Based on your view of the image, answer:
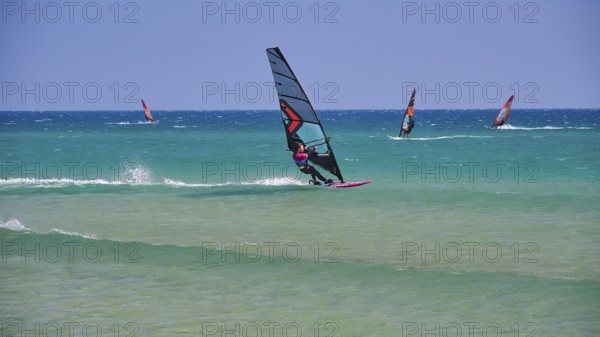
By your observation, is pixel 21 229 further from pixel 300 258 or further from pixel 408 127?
pixel 408 127

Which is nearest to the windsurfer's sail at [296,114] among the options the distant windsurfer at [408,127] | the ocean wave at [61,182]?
the ocean wave at [61,182]

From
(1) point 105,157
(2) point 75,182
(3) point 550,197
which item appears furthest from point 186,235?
(1) point 105,157

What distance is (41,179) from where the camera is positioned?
100 ft

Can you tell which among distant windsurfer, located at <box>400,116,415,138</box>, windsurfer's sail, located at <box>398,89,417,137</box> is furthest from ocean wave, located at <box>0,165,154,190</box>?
distant windsurfer, located at <box>400,116,415,138</box>

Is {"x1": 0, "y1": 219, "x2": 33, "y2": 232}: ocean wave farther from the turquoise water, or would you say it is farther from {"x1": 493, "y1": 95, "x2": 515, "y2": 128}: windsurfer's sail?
{"x1": 493, "y1": 95, "x2": 515, "y2": 128}: windsurfer's sail

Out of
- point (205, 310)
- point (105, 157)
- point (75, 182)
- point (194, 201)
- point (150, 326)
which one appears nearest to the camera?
point (150, 326)

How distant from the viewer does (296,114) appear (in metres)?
23.4

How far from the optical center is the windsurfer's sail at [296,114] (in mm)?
23078

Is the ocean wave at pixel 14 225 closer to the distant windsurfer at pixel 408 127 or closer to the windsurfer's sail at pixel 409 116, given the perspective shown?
the windsurfer's sail at pixel 409 116

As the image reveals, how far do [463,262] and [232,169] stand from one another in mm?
23312

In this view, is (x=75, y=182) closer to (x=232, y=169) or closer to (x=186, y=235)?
(x=232, y=169)

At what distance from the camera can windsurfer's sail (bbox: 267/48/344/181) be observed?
23078mm

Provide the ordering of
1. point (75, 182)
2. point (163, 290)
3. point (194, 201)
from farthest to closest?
1. point (75, 182)
2. point (194, 201)
3. point (163, 290)

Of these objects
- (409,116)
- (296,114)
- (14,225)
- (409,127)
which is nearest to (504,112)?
(409,127)
